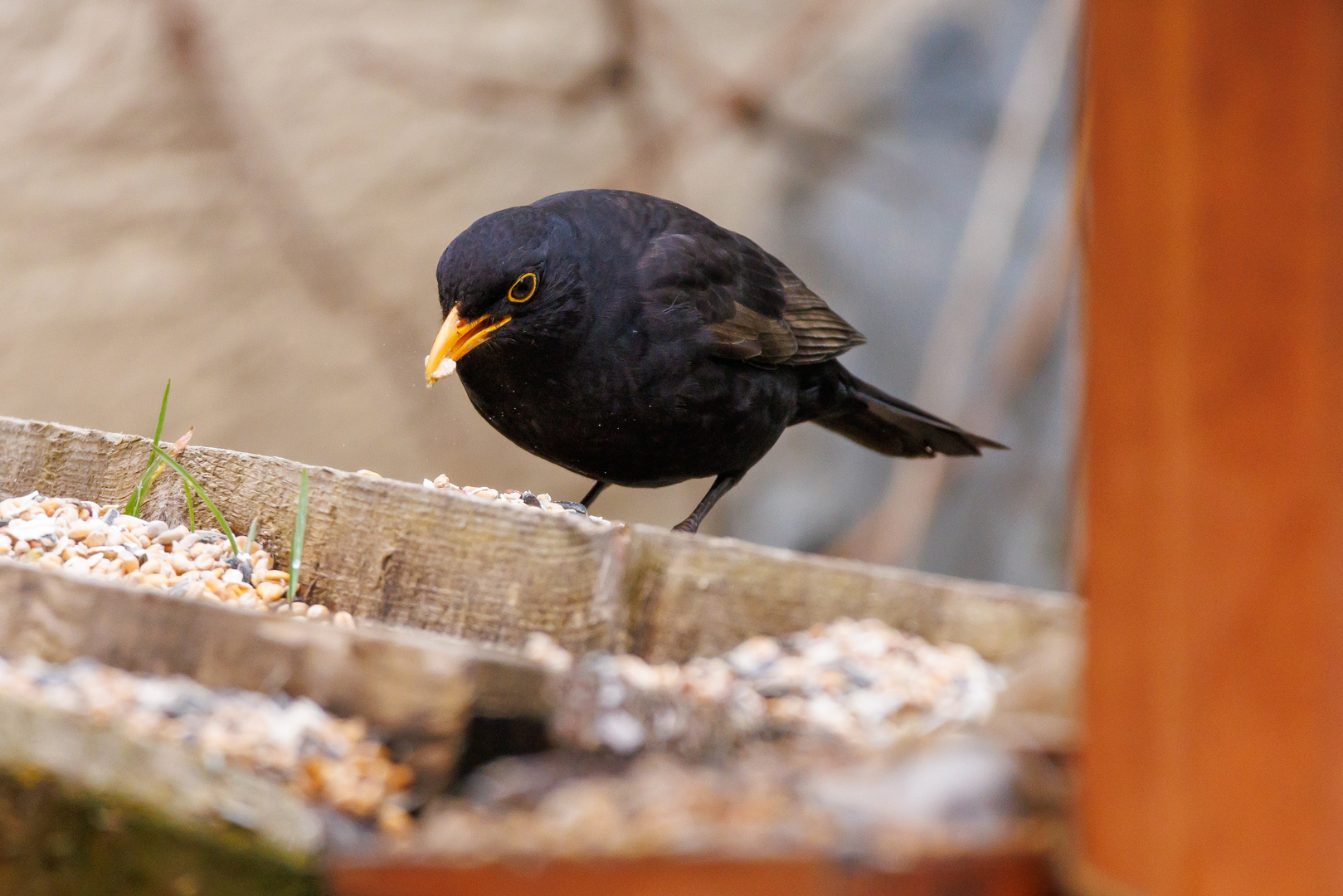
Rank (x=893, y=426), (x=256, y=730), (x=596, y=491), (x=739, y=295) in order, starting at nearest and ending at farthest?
(x=256, y=730), (x=739, y=295), (x=596, y=491), (x=893, y=426)

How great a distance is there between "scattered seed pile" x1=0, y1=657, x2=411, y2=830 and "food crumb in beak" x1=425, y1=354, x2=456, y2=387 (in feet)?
5.64

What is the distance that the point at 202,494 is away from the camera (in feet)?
7.66

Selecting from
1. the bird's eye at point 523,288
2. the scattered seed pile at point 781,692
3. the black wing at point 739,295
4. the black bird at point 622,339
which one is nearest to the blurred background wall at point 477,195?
the black wing at point 739,295

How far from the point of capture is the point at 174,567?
2.18 metres

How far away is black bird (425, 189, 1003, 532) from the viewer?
3158mm

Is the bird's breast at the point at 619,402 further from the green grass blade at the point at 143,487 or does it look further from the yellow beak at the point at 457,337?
the green grass blade at the point at 143,487

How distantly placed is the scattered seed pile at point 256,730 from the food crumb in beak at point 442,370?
1721 millimetres

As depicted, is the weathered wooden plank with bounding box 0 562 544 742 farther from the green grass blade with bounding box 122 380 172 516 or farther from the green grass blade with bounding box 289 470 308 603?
the green grass blade with bounding box 122 380 172 516

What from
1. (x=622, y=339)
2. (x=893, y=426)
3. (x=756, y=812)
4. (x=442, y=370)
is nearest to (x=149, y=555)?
(x=442, y=370)

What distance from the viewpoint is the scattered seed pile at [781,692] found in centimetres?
116

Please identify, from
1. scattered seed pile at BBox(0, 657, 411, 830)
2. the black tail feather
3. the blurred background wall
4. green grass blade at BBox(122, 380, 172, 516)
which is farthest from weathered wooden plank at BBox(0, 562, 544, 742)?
the blurred background wall

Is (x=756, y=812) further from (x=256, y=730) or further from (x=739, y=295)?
(x=739, y=295)

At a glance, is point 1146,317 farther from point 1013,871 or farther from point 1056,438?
point 1056,438

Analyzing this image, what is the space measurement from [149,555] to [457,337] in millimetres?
1068
